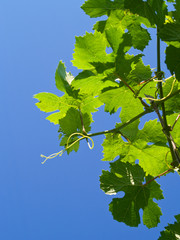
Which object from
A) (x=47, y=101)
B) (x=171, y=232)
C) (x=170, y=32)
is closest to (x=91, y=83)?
(x=47, y=101)

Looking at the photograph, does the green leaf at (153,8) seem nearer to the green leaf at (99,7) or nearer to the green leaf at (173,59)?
the green leaf at (173,59)

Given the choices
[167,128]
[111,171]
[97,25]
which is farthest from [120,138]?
[97,25]

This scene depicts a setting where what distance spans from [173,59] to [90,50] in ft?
1.49

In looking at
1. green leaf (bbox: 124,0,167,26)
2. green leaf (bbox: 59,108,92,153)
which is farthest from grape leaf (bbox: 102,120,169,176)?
green leaf (bbox: 124,0,167,26)

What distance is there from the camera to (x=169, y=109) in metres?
1.69

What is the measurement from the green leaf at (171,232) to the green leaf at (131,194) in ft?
0.52

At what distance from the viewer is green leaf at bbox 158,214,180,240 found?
147 cm

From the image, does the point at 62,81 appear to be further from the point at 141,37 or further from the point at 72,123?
the point at 141,37

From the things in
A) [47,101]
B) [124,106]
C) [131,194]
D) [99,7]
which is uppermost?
[99,7]

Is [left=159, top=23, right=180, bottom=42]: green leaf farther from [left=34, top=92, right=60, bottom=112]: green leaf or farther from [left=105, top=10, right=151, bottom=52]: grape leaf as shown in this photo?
[left=34, top=92, right=60, bottom=112]: green leaf

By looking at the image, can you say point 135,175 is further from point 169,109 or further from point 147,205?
point 169,109

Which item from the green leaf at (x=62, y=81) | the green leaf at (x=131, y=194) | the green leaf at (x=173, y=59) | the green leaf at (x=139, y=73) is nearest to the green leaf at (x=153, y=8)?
the green leaf at (x=173, y=59)

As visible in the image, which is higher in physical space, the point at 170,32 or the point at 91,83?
the point at 91,83

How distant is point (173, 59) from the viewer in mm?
1184
